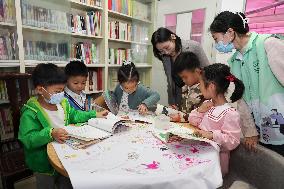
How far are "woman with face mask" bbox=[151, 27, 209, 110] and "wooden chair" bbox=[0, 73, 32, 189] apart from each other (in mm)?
1104

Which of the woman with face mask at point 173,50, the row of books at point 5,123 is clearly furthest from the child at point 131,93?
the row of books at point 5,123

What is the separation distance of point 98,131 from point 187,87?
2.92ft

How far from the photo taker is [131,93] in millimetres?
2061

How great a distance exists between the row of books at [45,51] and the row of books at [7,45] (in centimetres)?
14

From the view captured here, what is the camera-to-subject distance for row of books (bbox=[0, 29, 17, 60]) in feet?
6.75

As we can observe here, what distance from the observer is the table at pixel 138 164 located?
789 millimetres

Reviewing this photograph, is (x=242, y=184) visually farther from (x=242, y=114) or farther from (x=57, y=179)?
(x=57, y=179)

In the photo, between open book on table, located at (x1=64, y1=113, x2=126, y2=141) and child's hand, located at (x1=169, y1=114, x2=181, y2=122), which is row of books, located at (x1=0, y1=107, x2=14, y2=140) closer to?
open book on table, located at (x1=64, y1=113, x2=126, y2=141)

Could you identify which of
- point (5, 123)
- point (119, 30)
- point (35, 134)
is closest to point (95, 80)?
point (119, 30)

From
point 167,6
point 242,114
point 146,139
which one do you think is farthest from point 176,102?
point 167,6

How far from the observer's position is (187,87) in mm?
1823

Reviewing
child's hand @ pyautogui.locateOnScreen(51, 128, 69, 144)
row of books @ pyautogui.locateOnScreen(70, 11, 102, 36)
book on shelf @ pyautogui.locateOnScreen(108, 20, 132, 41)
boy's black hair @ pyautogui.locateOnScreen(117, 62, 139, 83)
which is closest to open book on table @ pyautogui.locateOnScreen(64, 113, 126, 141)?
child's hand @ pyautogui.locateOnScreen(51, 128, 69, 144)

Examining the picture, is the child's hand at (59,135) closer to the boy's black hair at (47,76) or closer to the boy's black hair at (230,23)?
the boy's black hair at (47,76)

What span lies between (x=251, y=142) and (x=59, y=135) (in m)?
1.05
